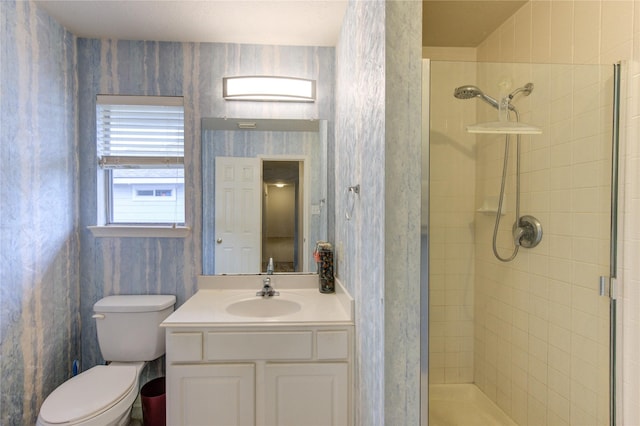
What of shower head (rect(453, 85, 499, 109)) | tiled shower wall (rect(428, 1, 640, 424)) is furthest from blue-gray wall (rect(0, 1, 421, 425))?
tiled shower wall (rect(428, 1, 640, 424))

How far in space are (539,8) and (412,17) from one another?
3.06 feet

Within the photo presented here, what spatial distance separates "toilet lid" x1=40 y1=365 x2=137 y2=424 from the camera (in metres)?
1.43

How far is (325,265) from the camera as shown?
2.04m

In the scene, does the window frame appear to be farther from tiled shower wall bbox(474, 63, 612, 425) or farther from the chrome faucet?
tiled shower wall bbox(474, 63, 612, 425)

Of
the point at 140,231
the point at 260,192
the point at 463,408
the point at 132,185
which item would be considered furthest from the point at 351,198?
the point at 132,185

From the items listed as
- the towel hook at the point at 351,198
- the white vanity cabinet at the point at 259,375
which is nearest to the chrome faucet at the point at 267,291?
the white vanity cabinet at the point at 259,375

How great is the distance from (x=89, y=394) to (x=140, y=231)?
2.96 feet

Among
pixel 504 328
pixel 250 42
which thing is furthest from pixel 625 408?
pixel 250 42

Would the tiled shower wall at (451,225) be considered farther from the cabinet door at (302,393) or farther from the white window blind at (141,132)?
the white window blind at (141,132)

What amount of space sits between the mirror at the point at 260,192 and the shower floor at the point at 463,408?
1.07 m

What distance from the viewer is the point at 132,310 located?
1.91 m

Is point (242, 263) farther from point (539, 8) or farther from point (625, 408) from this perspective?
point (539, 8)

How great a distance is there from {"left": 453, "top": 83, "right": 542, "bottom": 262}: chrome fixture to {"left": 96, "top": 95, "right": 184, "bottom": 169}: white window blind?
5.48 feet

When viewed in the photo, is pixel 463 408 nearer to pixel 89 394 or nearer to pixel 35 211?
pixel 89 394
